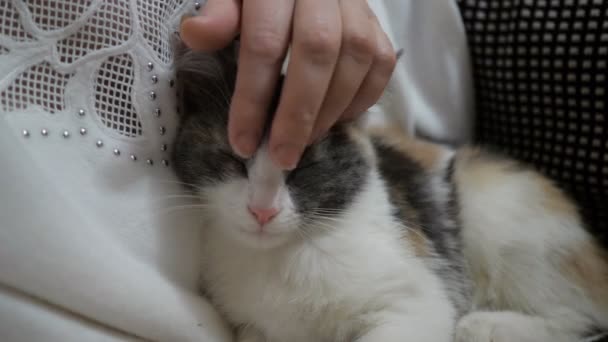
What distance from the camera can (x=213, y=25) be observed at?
530 mm

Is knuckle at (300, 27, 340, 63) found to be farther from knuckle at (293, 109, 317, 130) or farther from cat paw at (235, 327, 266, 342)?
cat paw at (235, 327, 266, 342)

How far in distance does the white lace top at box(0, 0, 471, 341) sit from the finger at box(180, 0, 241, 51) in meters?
0.09

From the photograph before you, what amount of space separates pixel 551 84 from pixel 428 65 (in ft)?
0.85

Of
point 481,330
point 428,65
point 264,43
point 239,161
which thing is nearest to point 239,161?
point 239,161

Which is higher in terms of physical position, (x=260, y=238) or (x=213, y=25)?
(x=213, y=25)

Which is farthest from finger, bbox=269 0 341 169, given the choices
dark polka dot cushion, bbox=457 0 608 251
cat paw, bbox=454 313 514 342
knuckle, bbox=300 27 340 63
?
dark polka dot cushion, bbox=457 0 608 251

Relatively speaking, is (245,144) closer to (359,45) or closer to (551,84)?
(359,45)

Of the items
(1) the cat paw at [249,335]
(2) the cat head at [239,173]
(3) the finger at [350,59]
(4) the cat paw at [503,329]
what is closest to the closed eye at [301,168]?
(2) the cat head at [239,173]

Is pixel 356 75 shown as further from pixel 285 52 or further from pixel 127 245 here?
pixel 127 245

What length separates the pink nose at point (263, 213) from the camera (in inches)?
25.8

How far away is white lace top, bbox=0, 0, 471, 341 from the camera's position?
51 centimetres

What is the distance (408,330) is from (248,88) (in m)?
0.41

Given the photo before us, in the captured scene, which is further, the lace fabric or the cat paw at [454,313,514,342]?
the cat paw at [454,313,514,342]

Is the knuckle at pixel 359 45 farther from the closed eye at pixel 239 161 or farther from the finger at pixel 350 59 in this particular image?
the closed eye at pixel 239 161
